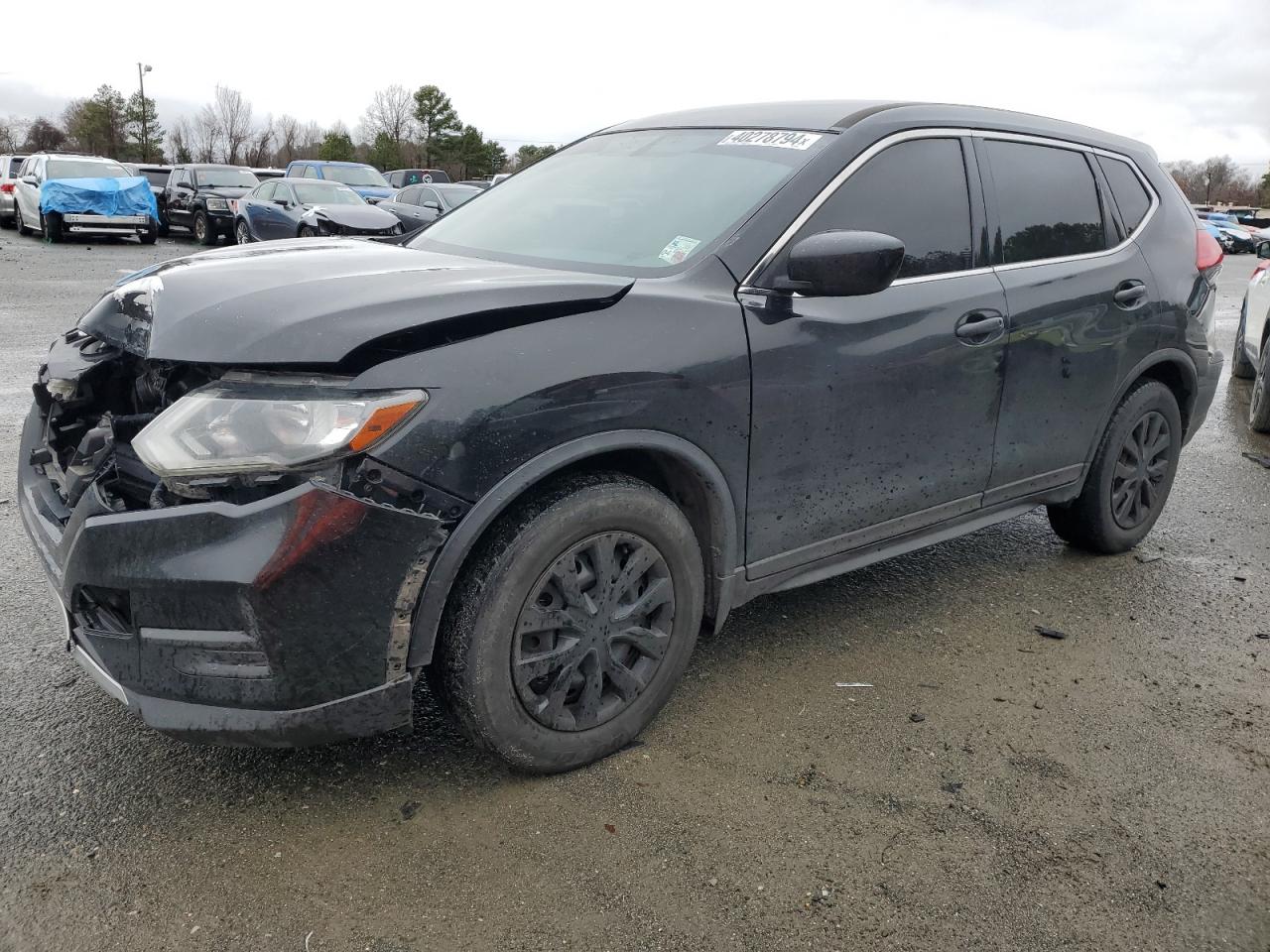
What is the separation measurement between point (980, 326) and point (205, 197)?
21521mm

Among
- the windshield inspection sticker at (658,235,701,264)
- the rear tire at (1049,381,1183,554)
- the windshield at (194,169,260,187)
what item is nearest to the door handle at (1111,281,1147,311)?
the rear tire at (1049,381,1183,554)

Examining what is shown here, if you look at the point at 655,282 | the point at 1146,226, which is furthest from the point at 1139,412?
the point at 655,282

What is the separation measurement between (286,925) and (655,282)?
178cm

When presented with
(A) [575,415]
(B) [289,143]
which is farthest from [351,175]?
(B) [289,143]

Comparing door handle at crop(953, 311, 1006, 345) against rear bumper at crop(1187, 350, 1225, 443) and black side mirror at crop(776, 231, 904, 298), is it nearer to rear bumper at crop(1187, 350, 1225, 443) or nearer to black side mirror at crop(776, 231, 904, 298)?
black side mirror at crop(776, 231, 904, 298)

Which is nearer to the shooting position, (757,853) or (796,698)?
(757,853)

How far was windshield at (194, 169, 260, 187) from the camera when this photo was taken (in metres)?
22.3

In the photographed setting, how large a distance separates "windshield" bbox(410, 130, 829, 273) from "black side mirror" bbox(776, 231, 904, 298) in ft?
0.87

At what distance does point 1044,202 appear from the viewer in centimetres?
386

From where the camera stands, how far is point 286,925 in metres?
2.22

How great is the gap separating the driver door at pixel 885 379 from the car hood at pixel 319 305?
22.8 inches

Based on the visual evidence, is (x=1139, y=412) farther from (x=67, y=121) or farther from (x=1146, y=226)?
(x=67, y=121)

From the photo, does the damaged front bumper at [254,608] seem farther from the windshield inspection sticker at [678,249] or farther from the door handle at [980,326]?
the door handle at [980,326]

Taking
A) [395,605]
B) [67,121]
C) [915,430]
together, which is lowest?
[395,605]
